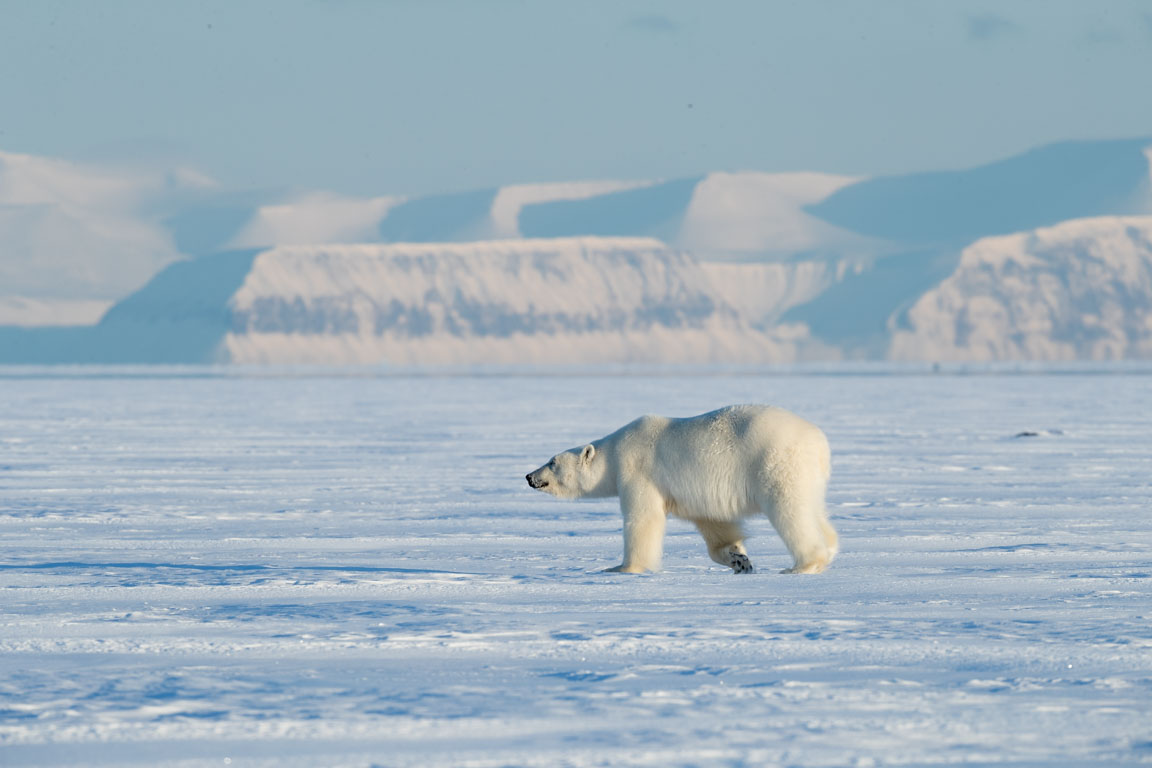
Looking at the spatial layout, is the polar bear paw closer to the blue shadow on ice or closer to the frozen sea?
the frozen sea

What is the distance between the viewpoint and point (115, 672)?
18.0ft

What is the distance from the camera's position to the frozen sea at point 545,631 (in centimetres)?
448

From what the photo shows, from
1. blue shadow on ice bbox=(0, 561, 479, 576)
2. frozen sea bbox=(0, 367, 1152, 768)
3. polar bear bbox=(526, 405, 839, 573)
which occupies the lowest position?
frozen sea bbox=(0, 367, 1152, 768)

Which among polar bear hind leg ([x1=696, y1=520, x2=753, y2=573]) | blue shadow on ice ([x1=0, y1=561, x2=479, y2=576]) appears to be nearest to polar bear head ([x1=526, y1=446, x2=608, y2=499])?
polar bear hind leg ([x1=696, y1=520, x2=753, y2=573])

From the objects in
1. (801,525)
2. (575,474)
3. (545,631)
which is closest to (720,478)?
(801,525)

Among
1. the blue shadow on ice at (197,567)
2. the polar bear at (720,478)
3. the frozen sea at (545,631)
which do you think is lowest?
the frozen sea at (545,631)

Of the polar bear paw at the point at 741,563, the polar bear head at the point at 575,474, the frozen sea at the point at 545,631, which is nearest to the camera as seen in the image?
the frozen sea at the point at 545,631

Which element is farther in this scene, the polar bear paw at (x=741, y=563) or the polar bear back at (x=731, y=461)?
the polar bear paw at (x=741, y=563)

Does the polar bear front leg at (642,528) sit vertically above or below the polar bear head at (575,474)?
below

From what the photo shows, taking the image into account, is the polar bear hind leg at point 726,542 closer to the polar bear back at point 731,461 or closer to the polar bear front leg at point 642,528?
the polar bear back at point 731,461

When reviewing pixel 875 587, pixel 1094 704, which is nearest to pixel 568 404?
pixel 875 587

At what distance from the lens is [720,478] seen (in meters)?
8.02

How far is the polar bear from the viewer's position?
25.7 ft

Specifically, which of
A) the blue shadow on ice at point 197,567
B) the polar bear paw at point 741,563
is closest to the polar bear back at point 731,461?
the polar bear paw at point 741,563
